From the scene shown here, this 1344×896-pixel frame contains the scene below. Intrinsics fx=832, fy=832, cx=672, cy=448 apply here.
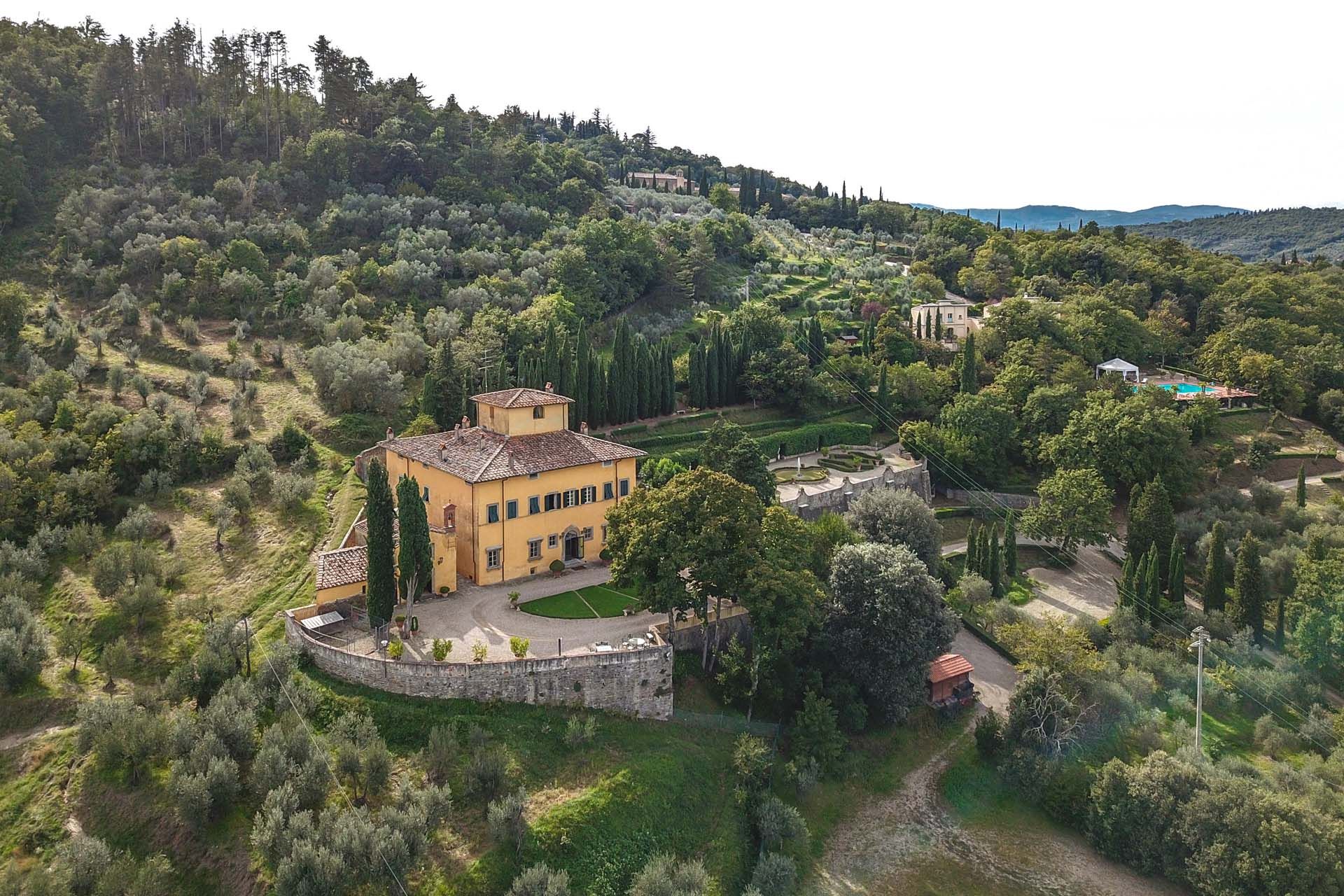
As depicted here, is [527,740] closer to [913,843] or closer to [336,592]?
[336,592]

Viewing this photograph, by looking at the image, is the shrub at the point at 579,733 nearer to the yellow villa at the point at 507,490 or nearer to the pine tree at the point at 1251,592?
the yellow villa at the point at 507,490

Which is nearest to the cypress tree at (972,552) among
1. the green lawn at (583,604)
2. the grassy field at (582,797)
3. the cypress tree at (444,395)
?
the green lawn at (583,604)

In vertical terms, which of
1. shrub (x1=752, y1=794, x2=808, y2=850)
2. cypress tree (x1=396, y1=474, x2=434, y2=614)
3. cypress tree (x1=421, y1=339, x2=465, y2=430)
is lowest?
shrub (x1=752, y1=794, x2=808, y2=850)

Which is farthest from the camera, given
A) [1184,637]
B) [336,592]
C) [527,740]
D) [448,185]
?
[448,185]

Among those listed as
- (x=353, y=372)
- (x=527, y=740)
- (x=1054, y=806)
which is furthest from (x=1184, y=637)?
(x=353, y=372)

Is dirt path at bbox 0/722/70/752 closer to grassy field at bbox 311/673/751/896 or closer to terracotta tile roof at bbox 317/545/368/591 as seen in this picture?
grassy field at bbox 311/673/751/896

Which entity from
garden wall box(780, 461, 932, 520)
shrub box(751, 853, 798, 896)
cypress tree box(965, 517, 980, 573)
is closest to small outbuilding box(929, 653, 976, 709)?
cypress tree box(965, 517, 980, 573)
